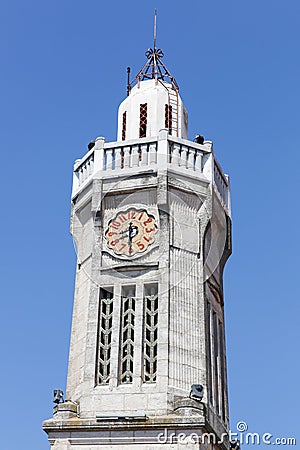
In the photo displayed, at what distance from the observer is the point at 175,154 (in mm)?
30656

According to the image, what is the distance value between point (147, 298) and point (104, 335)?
6.46ft

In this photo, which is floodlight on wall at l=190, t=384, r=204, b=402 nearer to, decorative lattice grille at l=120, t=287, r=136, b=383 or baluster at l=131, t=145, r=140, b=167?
decorative lattice grille at l=120, t=287, r=136, b=383

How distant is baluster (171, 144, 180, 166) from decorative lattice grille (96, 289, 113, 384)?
5.47 meters

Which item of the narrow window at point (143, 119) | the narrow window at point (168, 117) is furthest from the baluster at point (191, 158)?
the narrow window at point (143, 119)

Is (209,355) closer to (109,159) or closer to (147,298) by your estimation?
(147,298)

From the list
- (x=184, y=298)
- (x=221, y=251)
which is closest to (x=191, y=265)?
(x=184, y=298)

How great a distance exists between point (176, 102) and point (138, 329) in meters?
10.7

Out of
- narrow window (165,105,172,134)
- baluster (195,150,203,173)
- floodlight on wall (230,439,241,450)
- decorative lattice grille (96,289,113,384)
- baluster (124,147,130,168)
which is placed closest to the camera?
decorative lattice grille (96,289,113,384)

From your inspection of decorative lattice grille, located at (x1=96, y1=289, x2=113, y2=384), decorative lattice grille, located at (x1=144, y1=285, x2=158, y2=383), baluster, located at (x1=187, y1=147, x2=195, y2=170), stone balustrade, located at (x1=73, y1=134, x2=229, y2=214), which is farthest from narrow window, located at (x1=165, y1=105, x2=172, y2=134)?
decorative lattice grille, located at (x1=96, y1=289, x2=113, y2=384)

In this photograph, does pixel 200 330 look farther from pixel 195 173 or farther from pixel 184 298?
pixel 195 173

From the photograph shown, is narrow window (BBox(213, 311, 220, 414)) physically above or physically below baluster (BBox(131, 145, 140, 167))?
below

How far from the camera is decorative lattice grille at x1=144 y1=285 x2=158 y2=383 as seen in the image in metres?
27.4

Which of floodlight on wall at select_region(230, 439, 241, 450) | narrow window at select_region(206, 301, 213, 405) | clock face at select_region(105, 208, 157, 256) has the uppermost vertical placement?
clock face at select_region(105, 208, 157, 256)

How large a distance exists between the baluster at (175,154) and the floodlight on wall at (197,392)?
853 centimetres
